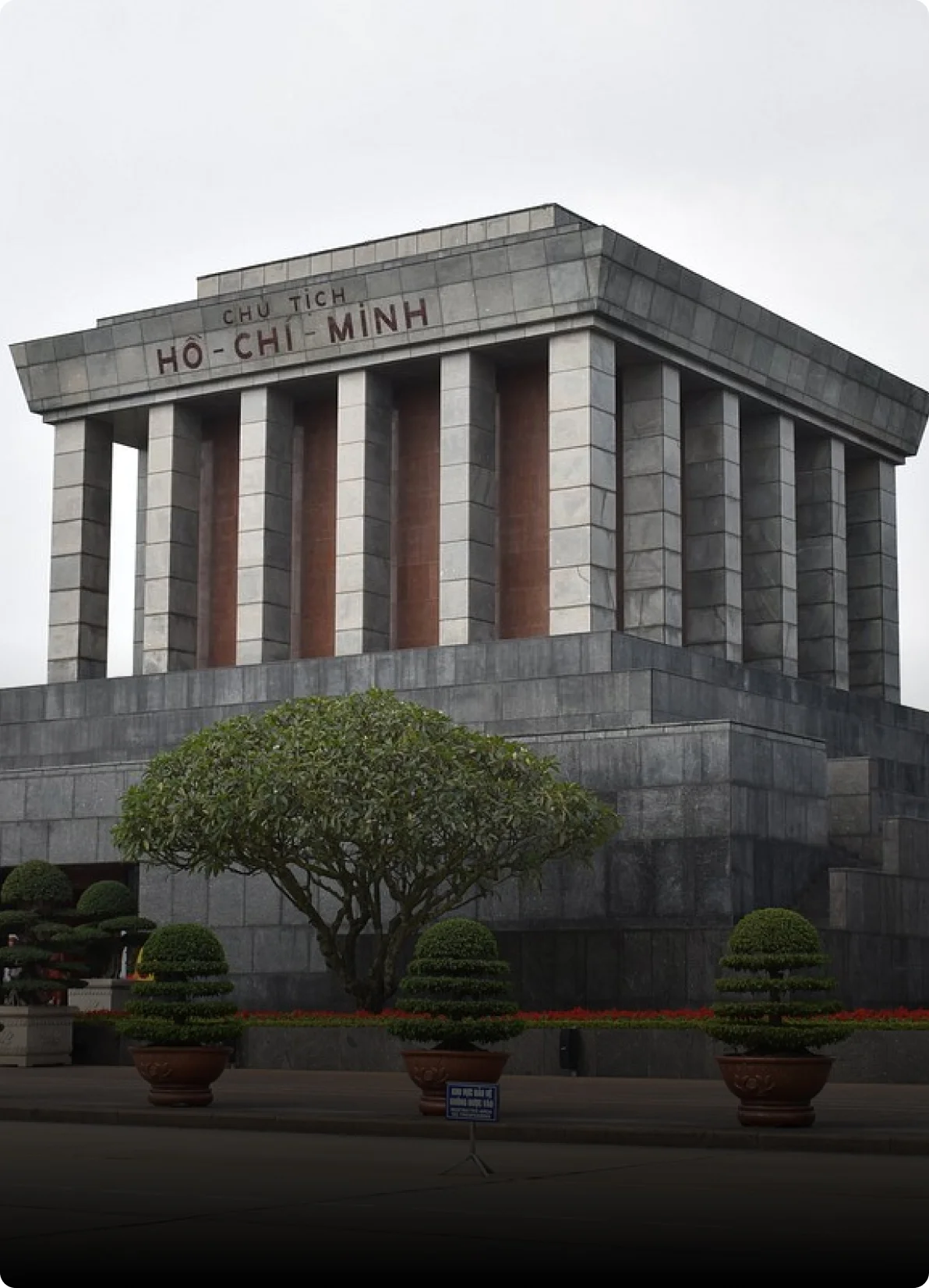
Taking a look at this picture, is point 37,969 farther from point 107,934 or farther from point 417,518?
point 417,518

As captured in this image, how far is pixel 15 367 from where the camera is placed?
197 feet

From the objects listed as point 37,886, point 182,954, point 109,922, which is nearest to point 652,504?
point 109,922

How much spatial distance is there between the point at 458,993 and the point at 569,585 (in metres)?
24.2

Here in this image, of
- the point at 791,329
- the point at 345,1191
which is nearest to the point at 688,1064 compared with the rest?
Answer: the point at 345,1191

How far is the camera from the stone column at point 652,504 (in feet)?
168

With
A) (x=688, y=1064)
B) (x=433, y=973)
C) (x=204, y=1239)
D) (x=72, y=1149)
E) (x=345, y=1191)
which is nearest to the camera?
(x=204, y=1239)

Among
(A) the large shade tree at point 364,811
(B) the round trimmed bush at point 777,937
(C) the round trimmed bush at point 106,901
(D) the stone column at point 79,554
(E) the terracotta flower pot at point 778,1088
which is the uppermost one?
(D) the stone column at point 79,554

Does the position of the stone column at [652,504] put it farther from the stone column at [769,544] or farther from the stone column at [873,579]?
the stone column at [873,579]

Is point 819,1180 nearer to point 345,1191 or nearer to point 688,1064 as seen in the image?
point 345,1191

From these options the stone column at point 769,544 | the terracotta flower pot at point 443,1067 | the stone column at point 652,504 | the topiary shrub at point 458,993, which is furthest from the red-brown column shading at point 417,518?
the terracotta flower pot at point 443,1067

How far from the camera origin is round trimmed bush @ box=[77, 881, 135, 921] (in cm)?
4144

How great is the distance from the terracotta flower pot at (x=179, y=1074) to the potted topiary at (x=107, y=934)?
1392 cm

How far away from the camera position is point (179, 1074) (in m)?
26.1

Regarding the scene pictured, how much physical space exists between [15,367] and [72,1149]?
4245 centimetres
